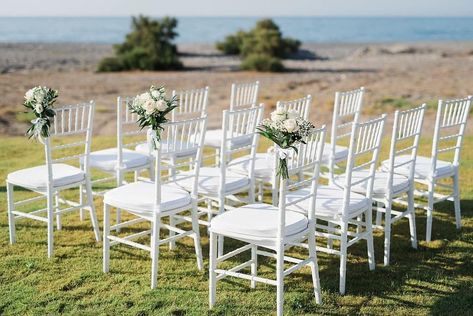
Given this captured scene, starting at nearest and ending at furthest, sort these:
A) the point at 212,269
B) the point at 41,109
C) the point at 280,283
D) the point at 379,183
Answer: the point at 280,283 < the point at 212,269 < the point at 41,109 < the point at 379,183

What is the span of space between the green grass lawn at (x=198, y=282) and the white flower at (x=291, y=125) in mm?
1274

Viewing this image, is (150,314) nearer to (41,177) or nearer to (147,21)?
(41,177)

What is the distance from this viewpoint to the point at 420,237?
604 cm

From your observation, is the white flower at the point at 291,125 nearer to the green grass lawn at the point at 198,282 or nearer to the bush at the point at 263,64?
the green grass lawn at the point at 198,282

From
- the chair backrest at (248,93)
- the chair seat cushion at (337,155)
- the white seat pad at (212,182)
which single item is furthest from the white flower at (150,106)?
the chair backrest at (248,93)

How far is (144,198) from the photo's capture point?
4.91 m

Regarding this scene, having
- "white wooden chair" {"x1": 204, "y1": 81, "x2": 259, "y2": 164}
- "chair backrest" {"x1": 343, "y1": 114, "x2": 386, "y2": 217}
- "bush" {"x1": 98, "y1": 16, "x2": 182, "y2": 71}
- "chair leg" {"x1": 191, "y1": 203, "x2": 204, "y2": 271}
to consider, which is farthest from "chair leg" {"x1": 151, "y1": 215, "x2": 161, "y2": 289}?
"bush" {"x1": 98, "y1": 16, "x2": 182, "y2": 71}

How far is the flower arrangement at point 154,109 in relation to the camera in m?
4.70

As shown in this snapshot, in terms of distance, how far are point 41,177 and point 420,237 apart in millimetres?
3401

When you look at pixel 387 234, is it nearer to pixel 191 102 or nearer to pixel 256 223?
pixel 256 223

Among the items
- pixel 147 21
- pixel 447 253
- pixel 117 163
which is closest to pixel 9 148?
pixel 117 163

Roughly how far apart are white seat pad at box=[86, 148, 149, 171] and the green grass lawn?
25.1 inches

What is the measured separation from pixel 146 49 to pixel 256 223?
2498 centimetres

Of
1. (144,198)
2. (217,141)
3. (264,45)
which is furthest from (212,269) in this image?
(264,45)
